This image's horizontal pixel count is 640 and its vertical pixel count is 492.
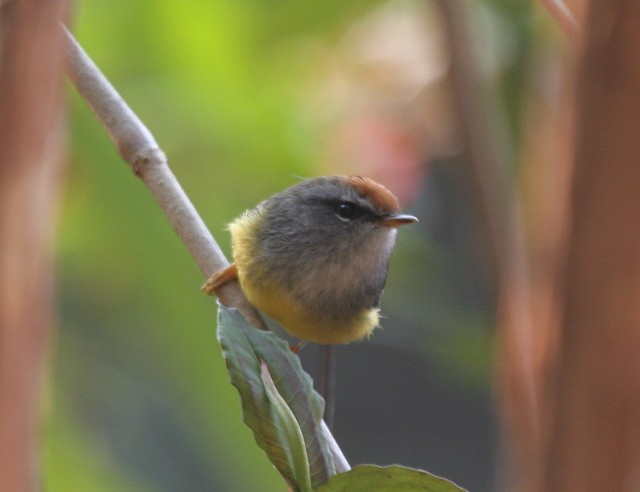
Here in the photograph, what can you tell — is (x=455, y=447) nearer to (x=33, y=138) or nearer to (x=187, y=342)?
(x=187, y=342)

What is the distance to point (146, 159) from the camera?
140cm

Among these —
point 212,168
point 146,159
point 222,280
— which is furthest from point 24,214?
point 212,168

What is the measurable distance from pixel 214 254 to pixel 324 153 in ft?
2.69

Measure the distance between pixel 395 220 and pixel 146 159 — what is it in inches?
28.0

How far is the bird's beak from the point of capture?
1.93m

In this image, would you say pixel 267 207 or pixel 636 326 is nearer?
pixel 636 326

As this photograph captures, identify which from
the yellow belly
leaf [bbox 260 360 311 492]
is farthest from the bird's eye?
leaf [bbox 260 360 311 492]

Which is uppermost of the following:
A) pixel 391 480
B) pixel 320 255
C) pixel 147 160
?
pixel 147 160

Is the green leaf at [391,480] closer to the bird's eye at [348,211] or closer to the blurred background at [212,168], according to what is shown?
the blurred background at [212,168]

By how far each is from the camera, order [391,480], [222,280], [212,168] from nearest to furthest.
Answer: [391,480] → [222,280] → [212,168]

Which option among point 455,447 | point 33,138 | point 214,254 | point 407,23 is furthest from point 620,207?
point 455,447

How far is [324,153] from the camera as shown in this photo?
2150 mm

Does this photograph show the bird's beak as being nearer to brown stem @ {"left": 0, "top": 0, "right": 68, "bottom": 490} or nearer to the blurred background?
the blurred background

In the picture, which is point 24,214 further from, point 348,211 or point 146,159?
point 348,211
